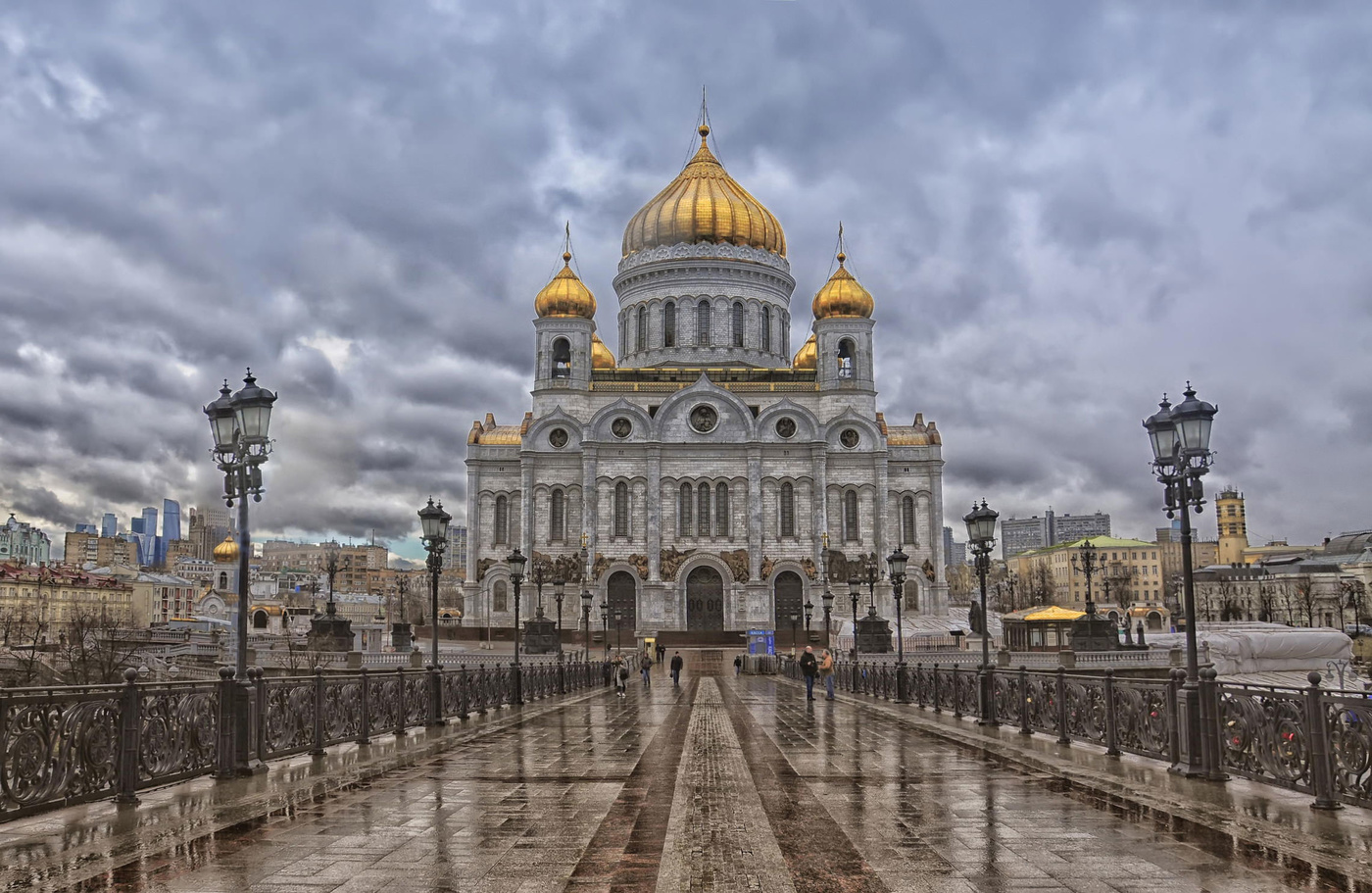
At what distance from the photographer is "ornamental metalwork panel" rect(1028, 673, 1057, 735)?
1480 centimetres

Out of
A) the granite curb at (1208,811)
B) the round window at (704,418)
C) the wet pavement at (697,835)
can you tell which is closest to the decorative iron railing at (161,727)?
the wet pavement at (697,835)

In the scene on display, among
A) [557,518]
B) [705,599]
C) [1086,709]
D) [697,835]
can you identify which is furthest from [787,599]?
[697,835]

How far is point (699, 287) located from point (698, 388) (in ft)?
25.1

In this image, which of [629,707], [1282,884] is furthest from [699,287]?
[1282,884]

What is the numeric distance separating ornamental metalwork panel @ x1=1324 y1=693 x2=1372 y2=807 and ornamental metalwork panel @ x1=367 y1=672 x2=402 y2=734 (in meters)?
11.0

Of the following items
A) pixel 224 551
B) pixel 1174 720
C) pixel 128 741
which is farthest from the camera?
pixel 224 551

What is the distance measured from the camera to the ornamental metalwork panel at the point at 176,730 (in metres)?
9.30

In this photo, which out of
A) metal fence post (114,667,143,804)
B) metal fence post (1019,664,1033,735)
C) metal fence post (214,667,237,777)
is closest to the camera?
metal fence post (114,667,143,804)

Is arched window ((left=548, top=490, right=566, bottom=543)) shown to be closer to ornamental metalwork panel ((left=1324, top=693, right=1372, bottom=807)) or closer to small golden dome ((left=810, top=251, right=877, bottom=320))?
small golden dome ((left=810, top=251, right=877, bottom=320))

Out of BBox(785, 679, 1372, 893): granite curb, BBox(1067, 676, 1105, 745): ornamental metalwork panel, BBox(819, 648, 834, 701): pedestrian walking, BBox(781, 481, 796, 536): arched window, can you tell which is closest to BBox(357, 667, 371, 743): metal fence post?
BBox(785, 679, 1372, 893): granite curb

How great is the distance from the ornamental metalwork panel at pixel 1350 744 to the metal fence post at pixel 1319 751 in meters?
0.04

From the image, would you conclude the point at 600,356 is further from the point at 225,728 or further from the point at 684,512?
the point at 225,728

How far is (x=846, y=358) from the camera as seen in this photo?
62.0m

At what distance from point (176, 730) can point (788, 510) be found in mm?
50079
